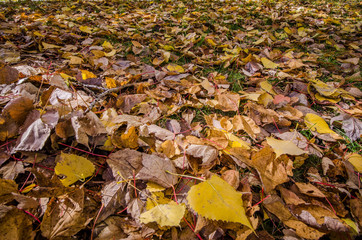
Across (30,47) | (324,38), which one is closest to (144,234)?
(30,47)

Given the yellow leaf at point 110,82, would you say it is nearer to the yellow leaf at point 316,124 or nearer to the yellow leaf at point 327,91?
the yellow leaf at point 316,124

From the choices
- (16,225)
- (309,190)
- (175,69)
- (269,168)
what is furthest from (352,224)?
(175,69)

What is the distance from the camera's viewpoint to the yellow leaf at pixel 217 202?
55 centimetres

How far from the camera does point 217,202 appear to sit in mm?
585

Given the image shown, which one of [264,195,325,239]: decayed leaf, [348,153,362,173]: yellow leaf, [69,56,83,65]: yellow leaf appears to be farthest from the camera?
[69,56,83,65]: yellow leaf

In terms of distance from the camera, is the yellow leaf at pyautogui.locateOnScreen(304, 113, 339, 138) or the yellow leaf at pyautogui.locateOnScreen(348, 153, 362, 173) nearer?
the yellow leaf at pyautogui.locateOnScreen(348, 153, 362, 173)

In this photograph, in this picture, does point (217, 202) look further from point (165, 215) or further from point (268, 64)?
point (268, 64)

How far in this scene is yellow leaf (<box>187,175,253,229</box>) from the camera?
55cm

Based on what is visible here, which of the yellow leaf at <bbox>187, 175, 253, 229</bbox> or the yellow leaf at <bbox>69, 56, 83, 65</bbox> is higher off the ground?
the yellow leaf at <bbox>69, 56, 83, 65</bbox>

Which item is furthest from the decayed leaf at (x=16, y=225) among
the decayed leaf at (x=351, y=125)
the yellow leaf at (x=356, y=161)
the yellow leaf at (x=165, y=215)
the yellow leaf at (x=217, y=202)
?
the decayed leaf at (x=351, y=125)

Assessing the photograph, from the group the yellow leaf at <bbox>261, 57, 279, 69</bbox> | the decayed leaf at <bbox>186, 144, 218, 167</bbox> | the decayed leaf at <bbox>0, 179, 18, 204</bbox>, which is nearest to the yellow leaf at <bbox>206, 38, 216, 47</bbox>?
the yellow leaf at <bbox>261, 57, 279, 69</bbox>

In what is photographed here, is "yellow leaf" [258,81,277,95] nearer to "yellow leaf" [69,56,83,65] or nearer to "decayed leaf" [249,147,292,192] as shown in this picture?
"decayed leaf" [249,147,292,192]

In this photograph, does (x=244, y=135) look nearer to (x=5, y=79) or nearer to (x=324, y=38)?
(x=5, y=79)

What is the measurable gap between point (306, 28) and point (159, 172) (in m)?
2.87
